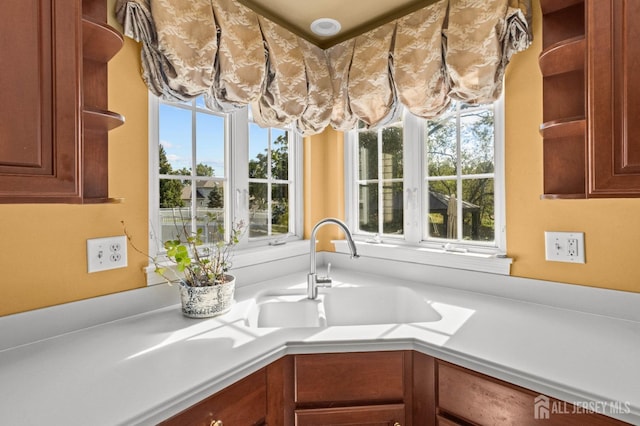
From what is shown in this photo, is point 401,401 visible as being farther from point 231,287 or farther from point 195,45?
point 195,45

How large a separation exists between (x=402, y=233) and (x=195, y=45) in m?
1.48

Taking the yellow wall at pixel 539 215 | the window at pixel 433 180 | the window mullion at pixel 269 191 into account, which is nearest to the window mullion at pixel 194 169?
the window mullion at pixel 269 191

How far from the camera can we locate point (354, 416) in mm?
1073

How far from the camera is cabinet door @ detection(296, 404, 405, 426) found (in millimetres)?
1063

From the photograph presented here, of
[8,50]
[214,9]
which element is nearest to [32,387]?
[8,50]

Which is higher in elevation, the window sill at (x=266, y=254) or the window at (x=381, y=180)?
the window at (x=381, y=180)

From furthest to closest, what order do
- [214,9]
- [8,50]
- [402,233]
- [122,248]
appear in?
1. [402,233]
2. [214,9]
3. [122,248]
4. [8,50]

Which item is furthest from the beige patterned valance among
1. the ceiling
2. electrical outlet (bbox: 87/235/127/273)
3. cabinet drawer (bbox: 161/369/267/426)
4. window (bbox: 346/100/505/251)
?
cabinet drawer (bbox: 161/369/267/426)

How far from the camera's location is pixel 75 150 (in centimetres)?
82

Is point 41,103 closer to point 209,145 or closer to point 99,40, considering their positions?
point 99,40

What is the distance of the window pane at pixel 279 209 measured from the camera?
202cm

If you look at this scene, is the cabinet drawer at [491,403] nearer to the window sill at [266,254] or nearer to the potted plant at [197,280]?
the potted plant at [197,280]

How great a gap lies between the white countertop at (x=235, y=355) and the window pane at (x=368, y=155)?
40.9 inches

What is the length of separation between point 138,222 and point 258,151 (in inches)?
32.7
